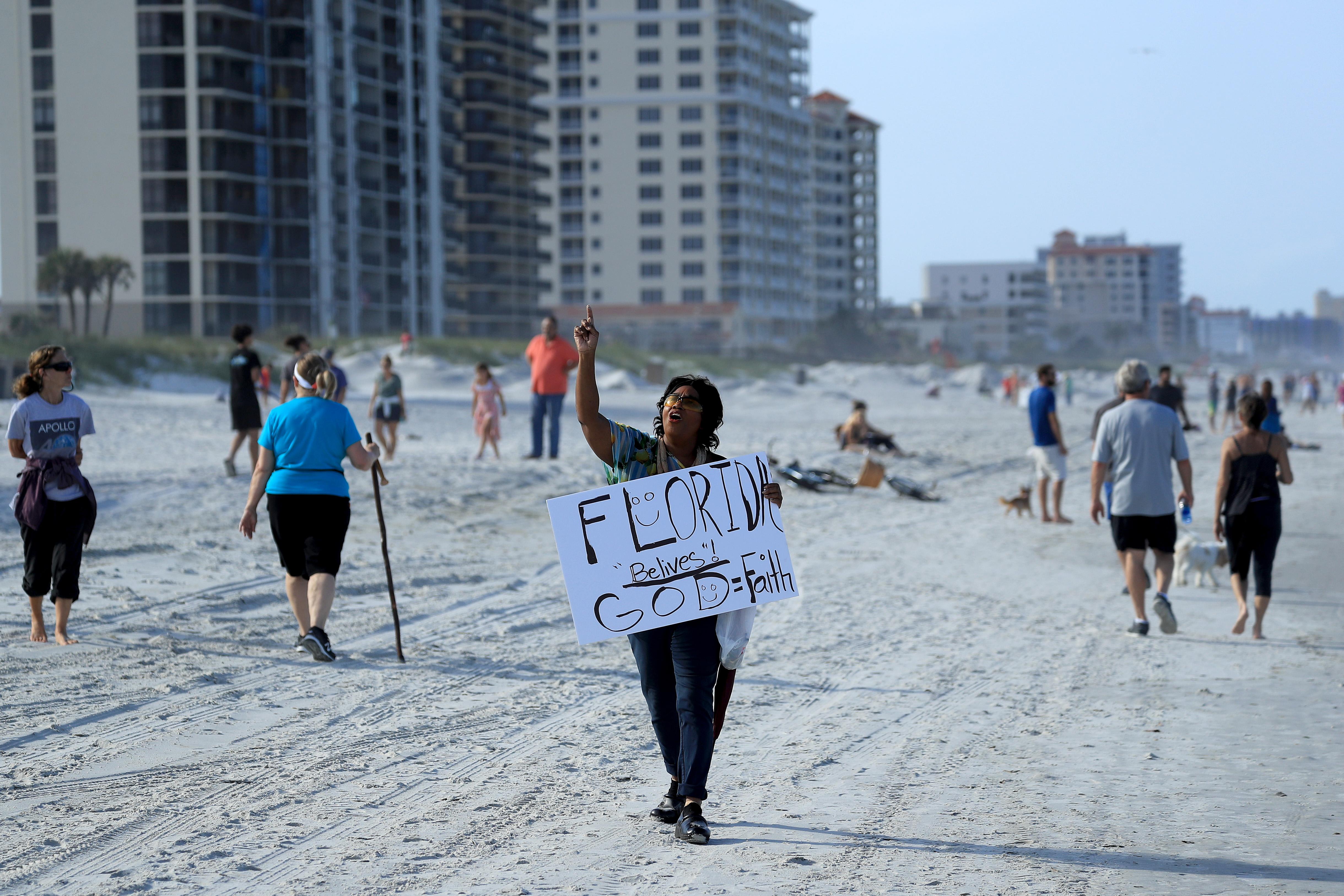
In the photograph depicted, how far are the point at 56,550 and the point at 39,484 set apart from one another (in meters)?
0.38

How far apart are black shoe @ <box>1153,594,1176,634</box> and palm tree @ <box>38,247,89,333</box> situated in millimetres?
61720

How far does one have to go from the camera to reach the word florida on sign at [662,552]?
4.68m

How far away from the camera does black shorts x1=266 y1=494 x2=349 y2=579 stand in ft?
23.6

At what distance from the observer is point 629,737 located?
6188 millimetres

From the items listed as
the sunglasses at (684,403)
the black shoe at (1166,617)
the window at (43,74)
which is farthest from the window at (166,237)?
the sunglasses at (684,403)

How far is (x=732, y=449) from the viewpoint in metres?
23.9

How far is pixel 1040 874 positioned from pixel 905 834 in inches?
22.0

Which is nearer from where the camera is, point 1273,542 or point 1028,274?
point 1273,542

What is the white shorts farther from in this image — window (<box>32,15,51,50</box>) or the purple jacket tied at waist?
window (<box>32,15,51,50</box>)

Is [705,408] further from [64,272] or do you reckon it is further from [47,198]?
[47,198]

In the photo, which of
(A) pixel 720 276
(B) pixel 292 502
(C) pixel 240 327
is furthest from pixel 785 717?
(A) pixel 720 276

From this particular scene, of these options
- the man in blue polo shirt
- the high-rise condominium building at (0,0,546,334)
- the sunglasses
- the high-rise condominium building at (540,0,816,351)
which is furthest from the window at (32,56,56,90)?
the sunglasses

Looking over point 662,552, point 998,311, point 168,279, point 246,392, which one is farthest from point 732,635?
point 998,311

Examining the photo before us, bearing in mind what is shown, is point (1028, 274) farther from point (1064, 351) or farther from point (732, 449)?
point (732, 449)
